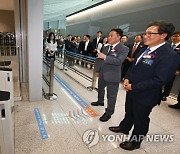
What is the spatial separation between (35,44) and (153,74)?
215cm

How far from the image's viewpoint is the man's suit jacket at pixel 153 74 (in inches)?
60.0

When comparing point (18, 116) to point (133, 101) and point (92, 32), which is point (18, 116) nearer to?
point (133, 101)

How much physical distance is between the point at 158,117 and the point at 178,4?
324cm

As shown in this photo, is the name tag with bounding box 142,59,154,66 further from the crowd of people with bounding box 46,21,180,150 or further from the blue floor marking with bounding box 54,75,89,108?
the blue floor marking with bounding box 54,75,89,108

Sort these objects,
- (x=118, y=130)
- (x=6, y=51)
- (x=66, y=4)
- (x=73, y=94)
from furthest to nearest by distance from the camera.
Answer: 1. (x=6, y=51)
2. (x=66, y=4)
3. (x=73, y=94)
4. (x=118, y=130)

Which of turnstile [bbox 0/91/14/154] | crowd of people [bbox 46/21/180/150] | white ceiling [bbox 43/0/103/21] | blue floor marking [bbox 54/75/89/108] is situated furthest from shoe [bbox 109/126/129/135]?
white ceiling [bbox 43/0/103/21]

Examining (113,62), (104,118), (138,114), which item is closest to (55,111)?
(104,118)

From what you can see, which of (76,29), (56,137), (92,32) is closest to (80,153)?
(56,137)

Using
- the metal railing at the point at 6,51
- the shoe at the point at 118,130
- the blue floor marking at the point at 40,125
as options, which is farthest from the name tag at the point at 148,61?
the metal railing at the point at 6,51

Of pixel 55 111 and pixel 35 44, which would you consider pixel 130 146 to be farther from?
pixel 35 44

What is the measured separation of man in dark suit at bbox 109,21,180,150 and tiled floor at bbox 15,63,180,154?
0.48 meters

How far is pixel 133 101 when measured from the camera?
1.87m

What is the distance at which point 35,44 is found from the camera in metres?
2.80

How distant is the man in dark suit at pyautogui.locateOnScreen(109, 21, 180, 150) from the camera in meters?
1.54
